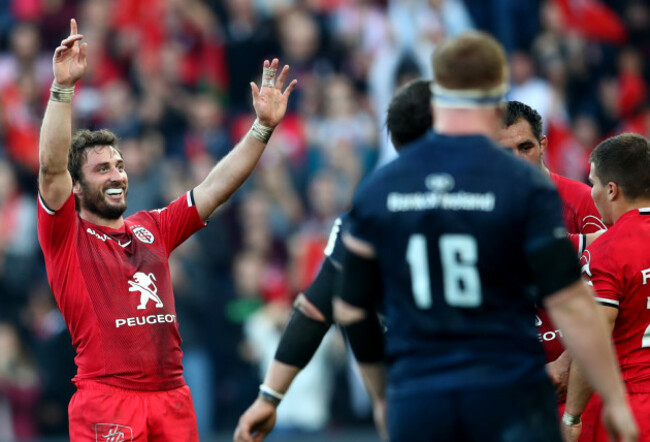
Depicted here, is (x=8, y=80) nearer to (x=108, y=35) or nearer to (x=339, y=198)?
(x=108, y=35)

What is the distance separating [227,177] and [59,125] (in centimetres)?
121

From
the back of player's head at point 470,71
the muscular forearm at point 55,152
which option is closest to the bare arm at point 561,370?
the back of player's head at point 470,71

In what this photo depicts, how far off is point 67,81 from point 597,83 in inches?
386

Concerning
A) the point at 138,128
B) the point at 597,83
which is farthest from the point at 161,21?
the point at 597,83

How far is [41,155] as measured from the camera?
5.70 m

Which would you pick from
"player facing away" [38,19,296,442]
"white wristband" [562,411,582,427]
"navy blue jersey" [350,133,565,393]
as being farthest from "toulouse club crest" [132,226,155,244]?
"white wristband" [562,411,582,427]

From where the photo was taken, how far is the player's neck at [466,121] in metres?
4.20

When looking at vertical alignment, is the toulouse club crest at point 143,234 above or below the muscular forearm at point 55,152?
below

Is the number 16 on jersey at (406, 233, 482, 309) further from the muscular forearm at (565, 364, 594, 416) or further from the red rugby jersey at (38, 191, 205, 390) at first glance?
the red rugby jersey at (38, 191, 205, 390)

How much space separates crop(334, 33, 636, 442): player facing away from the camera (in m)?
4.01

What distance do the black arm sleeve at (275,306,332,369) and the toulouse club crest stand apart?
1.30 metres

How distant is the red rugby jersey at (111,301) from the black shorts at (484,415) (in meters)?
2.33

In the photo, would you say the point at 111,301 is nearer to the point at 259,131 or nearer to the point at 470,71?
the point at 259,131

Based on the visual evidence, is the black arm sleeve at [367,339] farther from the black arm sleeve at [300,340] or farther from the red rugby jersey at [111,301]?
the red rugby jersey at [111,301]
